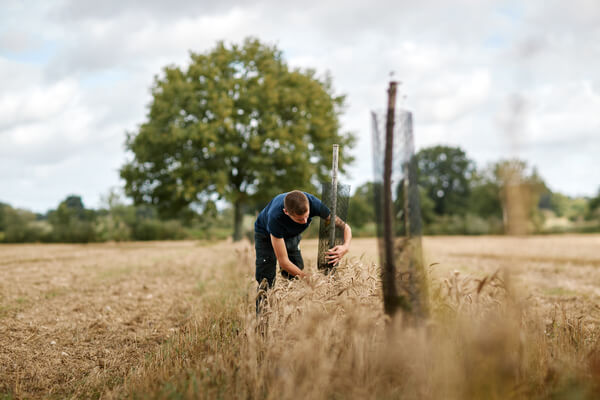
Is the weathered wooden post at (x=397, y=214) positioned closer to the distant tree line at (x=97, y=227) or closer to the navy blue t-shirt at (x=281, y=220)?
the navy blue t-shirt at (x=281, y=220)

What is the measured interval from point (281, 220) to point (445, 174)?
62275 millimetres

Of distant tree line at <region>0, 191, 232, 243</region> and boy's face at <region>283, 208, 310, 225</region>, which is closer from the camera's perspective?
boy's face at <region>283, 208, 310, 225</region>

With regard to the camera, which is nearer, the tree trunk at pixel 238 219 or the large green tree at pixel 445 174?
the tree trunk at pixel 238 219

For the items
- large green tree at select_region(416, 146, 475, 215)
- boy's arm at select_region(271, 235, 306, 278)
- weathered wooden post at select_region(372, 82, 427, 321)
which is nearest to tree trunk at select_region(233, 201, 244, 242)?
boy's arm at select_region(271, 235, 306, 278)

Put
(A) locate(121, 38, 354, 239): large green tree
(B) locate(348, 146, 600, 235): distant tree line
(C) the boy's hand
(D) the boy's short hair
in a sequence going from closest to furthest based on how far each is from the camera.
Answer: (D) the boy's short hair → (C) the boy's hand → (A) locate(121, 38, 354, 239): large green tree → (B) locate(348, 146, 600, 235): distant tree line

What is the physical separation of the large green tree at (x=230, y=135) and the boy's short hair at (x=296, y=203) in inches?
686

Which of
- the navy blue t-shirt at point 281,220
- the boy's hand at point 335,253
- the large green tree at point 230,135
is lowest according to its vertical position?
the boy's hand at point 335,253

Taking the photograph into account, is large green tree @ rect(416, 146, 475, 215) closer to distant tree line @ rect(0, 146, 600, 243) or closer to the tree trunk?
distant tree line @ rect(0, 146, 600, 243)

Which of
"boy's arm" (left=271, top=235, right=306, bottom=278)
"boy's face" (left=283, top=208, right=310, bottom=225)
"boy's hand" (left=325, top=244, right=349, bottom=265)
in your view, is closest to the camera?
"boy's face" (left=283, top=208, right=310, bottom=225)

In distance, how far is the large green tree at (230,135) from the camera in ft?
74.1

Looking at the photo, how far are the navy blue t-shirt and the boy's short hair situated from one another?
329mm

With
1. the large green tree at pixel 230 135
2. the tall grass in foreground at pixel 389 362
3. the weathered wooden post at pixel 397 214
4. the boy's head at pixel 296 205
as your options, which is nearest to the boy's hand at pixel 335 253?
the boy's head at pixel 296 205

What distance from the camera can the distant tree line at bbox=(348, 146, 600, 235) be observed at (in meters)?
43.9

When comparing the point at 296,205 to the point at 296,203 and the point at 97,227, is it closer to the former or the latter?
the point at 296,203
